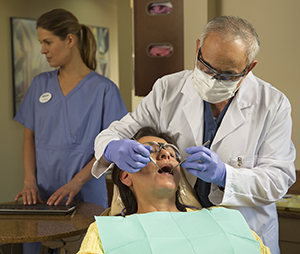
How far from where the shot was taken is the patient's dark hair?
1596mm

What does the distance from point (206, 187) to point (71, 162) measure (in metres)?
0.80

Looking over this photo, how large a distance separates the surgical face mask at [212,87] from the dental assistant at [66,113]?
0.74 m

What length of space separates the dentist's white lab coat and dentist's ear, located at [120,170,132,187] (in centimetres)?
14

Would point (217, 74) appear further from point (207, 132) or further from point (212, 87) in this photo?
point (207, 132)

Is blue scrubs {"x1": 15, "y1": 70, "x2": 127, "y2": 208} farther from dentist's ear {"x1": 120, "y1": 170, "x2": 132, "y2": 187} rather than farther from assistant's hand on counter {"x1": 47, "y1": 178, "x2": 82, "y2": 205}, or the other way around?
dentist's ear {"x1": 120, "y1": 170, "x2": 132, "y2": 187}

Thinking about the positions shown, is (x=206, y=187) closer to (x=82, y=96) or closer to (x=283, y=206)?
(x=283, y=206)

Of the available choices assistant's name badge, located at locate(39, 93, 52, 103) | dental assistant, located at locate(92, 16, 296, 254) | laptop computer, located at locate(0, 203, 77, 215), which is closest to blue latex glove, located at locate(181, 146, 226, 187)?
dental assistant, located at locate(92, 16, 296, 254)

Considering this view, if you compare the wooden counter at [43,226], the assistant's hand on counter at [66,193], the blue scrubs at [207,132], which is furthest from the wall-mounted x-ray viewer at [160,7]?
the wooden counter at [43,226]

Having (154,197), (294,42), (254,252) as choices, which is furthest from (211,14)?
(254,252)

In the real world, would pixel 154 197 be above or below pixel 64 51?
below

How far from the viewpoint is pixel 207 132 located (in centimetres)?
154

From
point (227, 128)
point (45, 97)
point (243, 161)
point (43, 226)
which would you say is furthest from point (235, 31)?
point (45, 97)

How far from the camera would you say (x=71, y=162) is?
2039 mm

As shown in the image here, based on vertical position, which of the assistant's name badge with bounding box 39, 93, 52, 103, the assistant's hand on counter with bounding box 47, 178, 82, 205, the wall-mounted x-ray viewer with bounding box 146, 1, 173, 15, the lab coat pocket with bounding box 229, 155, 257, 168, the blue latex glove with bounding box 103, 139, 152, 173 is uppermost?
the wall-mounted x-ray viewer with bounding box 146, 1, 173, 15
